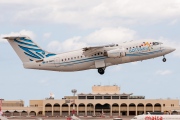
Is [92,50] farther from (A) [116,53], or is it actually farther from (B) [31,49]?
(B) [31,49]

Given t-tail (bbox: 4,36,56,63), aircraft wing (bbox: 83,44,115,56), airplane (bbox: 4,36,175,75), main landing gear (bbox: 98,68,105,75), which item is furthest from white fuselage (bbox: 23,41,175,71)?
t-tail (bbox: 4,36,56,63)

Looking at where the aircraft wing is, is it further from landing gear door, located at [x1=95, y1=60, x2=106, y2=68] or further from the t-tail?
the t-tail

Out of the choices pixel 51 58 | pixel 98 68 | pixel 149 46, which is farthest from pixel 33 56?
pixel 149 46

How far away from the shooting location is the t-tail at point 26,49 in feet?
363

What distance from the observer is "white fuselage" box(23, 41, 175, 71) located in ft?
354

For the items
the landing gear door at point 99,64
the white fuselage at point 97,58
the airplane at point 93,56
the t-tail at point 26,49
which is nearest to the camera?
the white fuselage at point 97,58

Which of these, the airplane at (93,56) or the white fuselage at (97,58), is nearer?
the white fuselage at (97,58)

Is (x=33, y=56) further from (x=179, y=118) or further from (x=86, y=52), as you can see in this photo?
(x=179, y=118)

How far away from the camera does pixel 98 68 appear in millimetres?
109688

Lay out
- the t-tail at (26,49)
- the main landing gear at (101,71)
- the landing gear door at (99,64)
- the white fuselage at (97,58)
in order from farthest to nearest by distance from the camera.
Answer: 1. the t-tail at (26,49)
2. the main landing gear at (101,71)
3. the landing gear door at (99,64)
4. the white fuselage at (97,58)

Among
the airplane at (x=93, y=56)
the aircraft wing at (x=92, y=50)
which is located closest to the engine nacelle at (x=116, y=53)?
the airplane at (x=93, y=56)

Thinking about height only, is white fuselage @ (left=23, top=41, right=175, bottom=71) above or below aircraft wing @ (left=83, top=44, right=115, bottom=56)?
below

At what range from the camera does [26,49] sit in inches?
4417

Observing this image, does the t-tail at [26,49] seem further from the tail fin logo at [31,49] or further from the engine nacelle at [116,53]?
the engine nacelle at [116,53]
